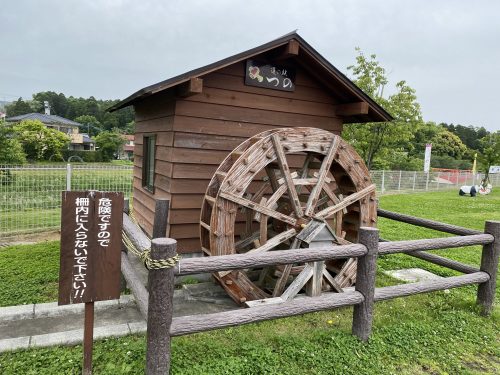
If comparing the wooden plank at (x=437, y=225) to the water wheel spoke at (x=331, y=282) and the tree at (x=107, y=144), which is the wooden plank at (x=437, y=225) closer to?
the water wheel spoke at (x=331, y=282)

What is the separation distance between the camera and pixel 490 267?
4.32m

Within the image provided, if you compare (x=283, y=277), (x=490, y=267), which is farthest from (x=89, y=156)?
(x=490, y=267)

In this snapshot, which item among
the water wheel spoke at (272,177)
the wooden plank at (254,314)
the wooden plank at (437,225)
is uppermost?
the water wheel spoke at (272,177)

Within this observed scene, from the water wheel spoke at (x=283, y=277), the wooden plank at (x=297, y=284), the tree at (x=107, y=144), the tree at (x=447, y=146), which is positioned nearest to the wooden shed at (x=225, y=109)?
the water wheel spoke at (x=283, y=277)

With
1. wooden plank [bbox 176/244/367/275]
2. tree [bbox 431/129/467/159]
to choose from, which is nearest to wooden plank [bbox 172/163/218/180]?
wooden plank [bbox 176/244/367/275]

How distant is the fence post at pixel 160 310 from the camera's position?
8.41ft

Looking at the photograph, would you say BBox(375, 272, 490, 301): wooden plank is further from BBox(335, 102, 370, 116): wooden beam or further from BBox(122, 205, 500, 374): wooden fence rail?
BBox(335, 102, 370, 116): wooden beam

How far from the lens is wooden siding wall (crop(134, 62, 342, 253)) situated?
482cm

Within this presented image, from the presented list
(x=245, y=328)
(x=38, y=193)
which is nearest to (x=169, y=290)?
(x=245, y=328)

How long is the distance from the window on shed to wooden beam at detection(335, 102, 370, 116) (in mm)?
3062

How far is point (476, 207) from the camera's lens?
47.5 feet

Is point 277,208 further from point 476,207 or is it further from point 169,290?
point 476,207

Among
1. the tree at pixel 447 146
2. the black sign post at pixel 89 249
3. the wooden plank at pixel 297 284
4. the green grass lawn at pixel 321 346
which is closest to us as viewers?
the black sign post at pixel 89 249

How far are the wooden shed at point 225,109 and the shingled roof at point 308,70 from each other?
0.4 inches
